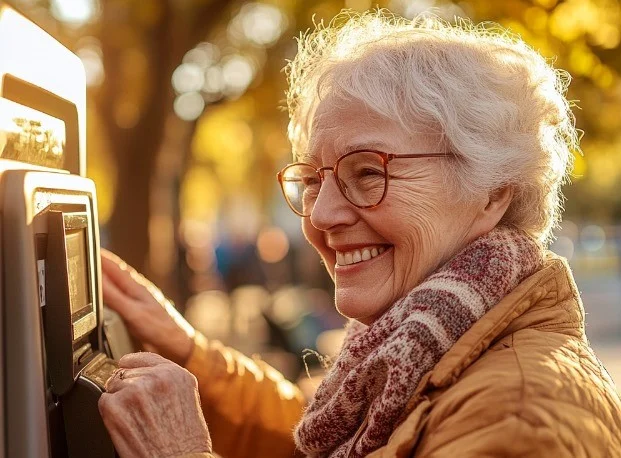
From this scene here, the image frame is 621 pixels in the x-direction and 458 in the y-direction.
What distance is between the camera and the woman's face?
7.36 ft

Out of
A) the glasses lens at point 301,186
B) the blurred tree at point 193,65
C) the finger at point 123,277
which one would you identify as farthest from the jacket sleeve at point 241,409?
the blurred tree at point 193,65

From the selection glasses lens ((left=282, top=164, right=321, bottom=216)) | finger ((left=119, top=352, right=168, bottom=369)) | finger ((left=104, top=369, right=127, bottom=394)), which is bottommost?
finger ((left=104, top=369, right=127, bottom=394))

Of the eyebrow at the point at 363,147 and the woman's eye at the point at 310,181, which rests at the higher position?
the eyebrow at the point at 363,147

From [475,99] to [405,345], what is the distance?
68 centimetres

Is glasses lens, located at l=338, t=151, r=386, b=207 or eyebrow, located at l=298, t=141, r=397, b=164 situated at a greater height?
eyebrow, located at l=298, t=141, r=397, b=164

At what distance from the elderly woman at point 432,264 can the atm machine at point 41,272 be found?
0.12m

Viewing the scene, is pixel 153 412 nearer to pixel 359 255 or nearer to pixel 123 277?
pixel 359 255

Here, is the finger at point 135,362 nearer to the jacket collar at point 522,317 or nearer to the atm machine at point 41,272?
the atm machine at point 41,272

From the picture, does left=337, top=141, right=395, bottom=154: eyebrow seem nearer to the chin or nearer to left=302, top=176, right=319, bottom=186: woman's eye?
left=302, top=176, right=319, bottom=186: woman's eye

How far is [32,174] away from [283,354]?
7.05 m

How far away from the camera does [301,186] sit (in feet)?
8.73

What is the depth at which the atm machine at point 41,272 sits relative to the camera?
5.66ft

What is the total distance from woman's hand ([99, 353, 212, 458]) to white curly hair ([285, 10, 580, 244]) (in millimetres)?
829

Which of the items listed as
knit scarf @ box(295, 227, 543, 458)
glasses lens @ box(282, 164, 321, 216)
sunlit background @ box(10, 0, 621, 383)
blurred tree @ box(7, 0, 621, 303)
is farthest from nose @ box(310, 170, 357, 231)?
blurred tree @ box(7, 0, 621, 303)
